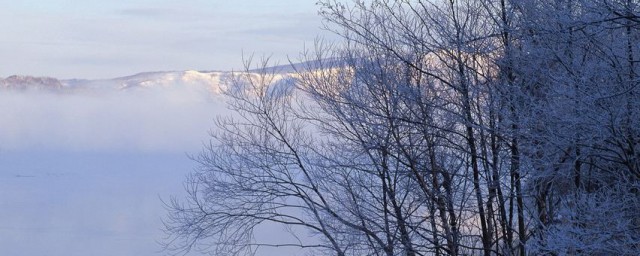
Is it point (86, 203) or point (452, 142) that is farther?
point (86, 203)

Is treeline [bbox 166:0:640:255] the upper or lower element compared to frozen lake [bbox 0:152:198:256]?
upper

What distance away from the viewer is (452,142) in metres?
13.0

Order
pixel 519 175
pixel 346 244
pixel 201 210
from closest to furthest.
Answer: pixel 519 175 < pixel 346 244 < pixel 201 210

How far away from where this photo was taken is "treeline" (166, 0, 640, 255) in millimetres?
8523

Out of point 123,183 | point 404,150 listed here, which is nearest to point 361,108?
point 404,150

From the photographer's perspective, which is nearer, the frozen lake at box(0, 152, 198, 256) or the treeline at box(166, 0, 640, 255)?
the treeline at box(166, 0, 640, 255)

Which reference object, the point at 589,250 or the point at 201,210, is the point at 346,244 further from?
the point at 589,250

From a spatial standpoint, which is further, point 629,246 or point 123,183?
point 123,183

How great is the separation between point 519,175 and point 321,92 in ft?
13.3

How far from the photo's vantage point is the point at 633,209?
908 centimetres

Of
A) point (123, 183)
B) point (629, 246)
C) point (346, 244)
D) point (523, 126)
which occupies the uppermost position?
point (523, 126)

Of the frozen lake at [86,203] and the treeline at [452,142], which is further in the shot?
the frozen lake at [86,203]

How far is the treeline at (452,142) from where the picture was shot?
8523 mm

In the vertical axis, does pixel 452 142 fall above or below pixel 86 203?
above
